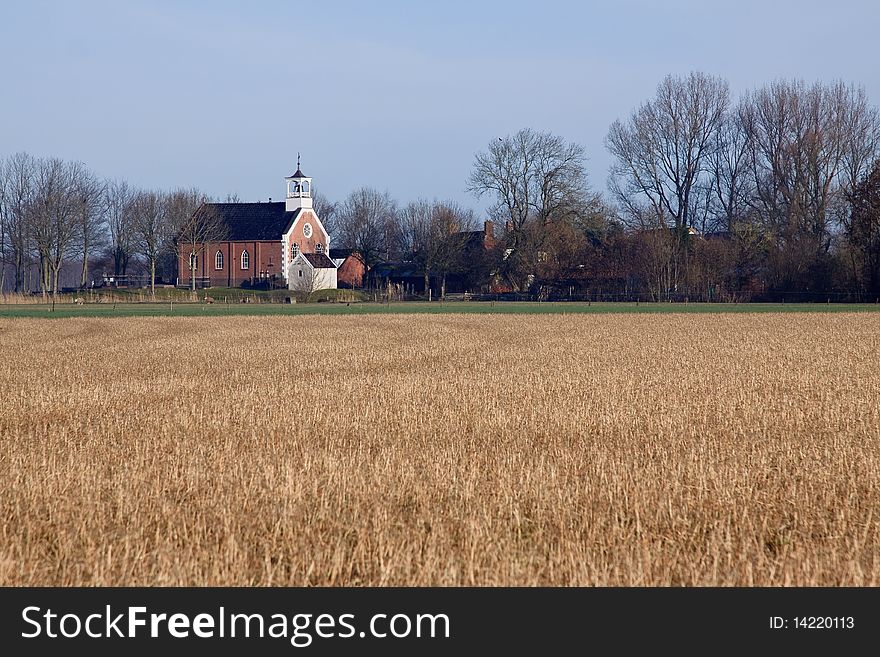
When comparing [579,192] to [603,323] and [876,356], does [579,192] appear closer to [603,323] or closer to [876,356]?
[603,323]

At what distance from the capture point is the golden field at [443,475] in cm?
764

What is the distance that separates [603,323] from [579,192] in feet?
153

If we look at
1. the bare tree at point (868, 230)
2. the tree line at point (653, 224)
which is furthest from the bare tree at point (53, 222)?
the bare tree at point (868, 230)

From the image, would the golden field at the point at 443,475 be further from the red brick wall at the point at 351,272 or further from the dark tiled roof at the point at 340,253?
the dark tiled roof at the point at 340,253

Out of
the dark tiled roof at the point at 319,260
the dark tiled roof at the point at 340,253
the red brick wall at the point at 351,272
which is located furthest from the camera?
the dark tiled roof at the point at 340,253

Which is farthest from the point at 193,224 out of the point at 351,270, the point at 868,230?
the point at 868,230

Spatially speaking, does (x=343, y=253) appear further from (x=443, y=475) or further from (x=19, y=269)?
(x=443, y=475)

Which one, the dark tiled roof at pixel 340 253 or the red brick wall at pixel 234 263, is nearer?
the red brick wall at pixel 234 263

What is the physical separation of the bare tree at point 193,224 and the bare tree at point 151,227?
31.2 inches

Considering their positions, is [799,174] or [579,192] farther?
[579,192]

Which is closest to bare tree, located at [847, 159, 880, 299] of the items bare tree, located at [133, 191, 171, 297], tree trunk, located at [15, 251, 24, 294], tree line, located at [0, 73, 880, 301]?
tree line, located at [0, 73, 880, 301]

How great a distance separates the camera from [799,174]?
7994 cm
